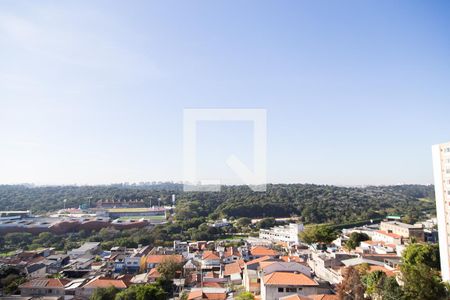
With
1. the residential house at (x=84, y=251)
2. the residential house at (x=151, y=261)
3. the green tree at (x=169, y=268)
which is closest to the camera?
the green tree at (x=169, y=268)

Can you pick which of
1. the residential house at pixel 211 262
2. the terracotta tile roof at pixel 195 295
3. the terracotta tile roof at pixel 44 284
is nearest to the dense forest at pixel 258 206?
the residential house at pixel 211 262

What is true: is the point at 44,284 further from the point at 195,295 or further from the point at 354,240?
the point at 354,240

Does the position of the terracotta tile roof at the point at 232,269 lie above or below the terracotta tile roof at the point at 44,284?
below

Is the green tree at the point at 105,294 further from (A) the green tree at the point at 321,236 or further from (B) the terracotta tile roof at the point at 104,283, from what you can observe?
(A) the green tree at the point at 321,236

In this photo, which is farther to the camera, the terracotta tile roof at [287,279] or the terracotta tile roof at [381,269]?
the terracotta tile roof at [381,269]

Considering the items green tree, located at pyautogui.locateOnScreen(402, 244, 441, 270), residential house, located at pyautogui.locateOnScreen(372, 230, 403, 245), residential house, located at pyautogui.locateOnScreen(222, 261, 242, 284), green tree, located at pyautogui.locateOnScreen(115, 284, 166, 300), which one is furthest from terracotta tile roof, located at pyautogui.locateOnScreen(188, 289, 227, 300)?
residential house, located at pyautogui.locateOnScreen(372, 230, 403, 245)

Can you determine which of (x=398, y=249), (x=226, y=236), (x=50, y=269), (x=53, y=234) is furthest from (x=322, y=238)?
(x=53, y=234)

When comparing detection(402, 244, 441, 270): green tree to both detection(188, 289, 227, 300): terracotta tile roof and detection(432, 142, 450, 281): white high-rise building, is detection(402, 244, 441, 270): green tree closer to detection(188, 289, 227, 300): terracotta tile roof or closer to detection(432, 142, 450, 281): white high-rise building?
detection(432, 142, 450, 281): white high-rise building
